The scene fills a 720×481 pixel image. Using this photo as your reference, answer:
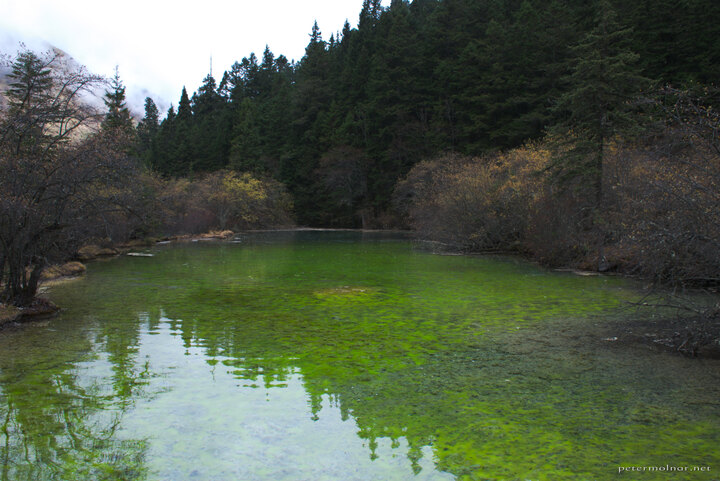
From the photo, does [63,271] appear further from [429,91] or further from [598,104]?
[429,91]

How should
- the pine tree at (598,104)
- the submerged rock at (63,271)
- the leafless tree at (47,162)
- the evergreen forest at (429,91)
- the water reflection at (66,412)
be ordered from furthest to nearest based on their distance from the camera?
the evergreen forest at (429,91) < the pine tree at (598,104) < the submerged rock at (63,271) < the leafless tree at (47,162) < the water reflection at (66,412)

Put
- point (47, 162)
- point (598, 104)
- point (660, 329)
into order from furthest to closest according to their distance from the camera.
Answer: point (598, 104) < point (47, 162) < point (660, 329)

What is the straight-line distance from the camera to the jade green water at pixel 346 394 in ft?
15.6

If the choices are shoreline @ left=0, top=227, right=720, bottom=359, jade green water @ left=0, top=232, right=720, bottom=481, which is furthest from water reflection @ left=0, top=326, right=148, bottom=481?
shoreline @ left=0, top=227, right=720, bottom=359

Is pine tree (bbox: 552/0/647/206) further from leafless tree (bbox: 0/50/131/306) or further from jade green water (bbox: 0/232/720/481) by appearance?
leafless tree (bbox: 0/50/131/306)

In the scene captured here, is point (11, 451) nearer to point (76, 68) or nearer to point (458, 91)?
point (76, 68)

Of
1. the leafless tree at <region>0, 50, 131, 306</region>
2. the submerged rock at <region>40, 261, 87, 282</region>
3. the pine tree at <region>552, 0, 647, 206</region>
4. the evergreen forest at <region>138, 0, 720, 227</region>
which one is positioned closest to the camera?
the leafless tree at <region>0, 50, 131, 306</region>

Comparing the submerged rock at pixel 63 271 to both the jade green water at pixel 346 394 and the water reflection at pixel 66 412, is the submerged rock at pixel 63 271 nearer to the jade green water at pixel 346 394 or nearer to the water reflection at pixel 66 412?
the jade green water at pixel 346 394

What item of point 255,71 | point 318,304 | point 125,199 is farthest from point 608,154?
point 255,71

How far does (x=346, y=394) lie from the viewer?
6586 mm

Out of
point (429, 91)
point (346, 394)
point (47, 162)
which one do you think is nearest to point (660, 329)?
point (346, 394)

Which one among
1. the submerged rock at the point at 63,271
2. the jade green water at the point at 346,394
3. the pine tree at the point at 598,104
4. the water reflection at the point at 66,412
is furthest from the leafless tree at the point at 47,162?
the pine tree at the point at 598,104

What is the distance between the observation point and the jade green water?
15.6 feet

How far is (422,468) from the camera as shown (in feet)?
15.3
